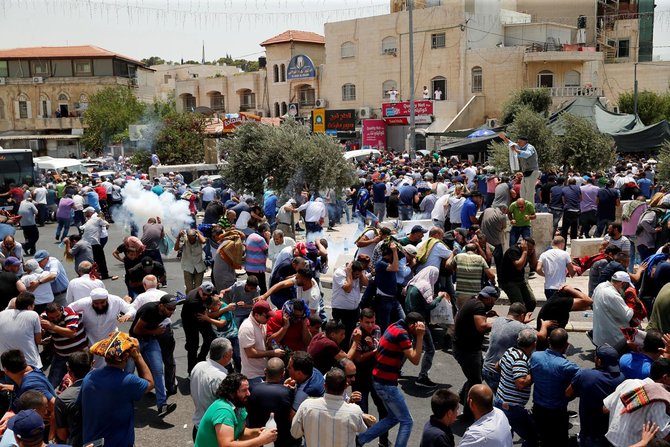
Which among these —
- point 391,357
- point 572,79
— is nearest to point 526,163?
point 391,357

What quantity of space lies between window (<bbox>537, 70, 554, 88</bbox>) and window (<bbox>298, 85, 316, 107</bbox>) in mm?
19088

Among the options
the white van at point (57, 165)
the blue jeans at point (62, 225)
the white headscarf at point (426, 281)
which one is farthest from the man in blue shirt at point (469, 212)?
the white van at point (57, 165)

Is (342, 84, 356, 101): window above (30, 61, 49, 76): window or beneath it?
beneath

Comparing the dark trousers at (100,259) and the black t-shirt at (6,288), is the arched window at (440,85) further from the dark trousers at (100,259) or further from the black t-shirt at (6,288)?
the black t-shirt at (6,288)

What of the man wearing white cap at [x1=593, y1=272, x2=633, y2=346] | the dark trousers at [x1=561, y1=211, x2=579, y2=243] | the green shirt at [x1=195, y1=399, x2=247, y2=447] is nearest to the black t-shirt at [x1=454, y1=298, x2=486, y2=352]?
the man wearing white cap at [x1=593, y1=272, x2=633, y2=346]

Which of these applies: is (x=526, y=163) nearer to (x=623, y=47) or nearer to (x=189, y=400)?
(x=189, y=400)

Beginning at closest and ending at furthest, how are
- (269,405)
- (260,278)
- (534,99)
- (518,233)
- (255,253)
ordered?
(269,405)
(255,253)
(260,278)
(518,233)
(534,99)

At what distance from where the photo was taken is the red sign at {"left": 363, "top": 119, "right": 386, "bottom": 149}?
45562 mm

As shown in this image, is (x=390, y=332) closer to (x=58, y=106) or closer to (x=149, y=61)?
(x=58, y=106)

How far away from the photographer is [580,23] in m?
53.8

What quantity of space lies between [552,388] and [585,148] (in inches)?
762

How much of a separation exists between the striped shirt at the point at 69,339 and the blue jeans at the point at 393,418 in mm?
3045

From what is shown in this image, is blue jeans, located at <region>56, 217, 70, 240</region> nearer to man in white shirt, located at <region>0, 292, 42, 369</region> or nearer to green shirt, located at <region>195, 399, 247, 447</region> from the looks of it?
man in white shirt, located at <region>0, 292, 42, 369</region>

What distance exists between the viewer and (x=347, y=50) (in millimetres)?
55188
